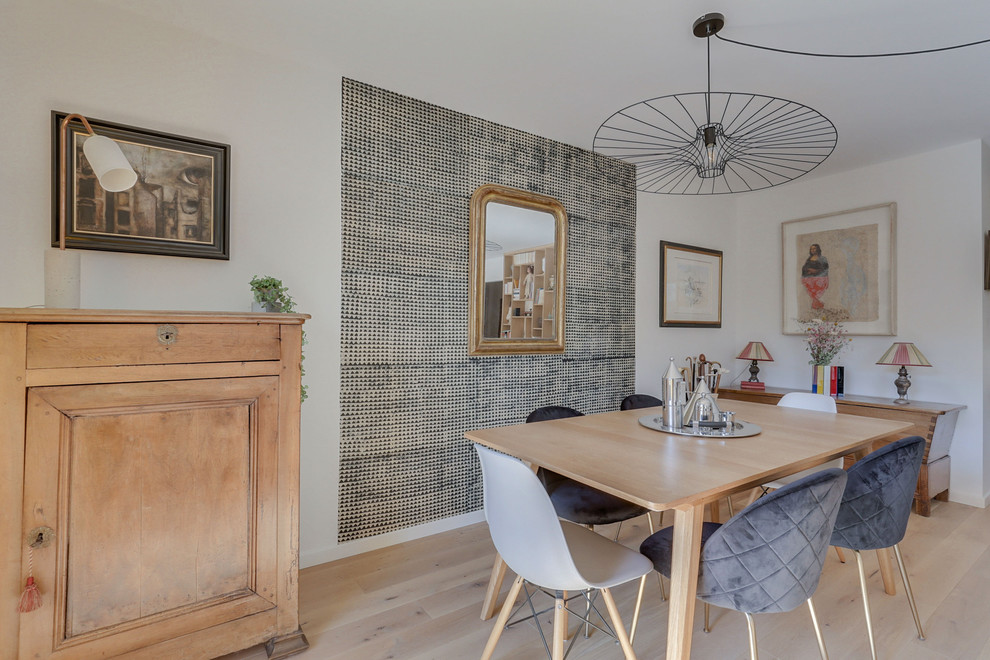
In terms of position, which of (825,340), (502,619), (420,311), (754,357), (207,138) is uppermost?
(207,138)

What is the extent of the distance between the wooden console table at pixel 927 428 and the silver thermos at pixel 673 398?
5.83 feet

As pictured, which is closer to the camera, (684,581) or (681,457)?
(684,581)

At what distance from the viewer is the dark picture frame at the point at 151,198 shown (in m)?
1.90

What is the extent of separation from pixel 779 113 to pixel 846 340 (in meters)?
2.13

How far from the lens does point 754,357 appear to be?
14.0ft

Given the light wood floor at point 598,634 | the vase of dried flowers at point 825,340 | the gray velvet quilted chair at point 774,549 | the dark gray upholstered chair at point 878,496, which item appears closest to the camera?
the gray velvet quilted chair at point 774,549

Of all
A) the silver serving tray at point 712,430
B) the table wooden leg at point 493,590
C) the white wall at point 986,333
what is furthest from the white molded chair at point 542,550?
the white wall at point 986,333

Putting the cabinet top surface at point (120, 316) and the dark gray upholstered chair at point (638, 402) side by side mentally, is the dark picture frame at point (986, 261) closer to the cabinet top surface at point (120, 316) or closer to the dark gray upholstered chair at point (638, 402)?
the dark gray upholstered chair at point (638, 402)

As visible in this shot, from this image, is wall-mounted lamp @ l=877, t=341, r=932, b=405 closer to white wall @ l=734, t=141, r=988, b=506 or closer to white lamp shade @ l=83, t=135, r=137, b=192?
white wall @ l=734, t=141, r=988, b=506

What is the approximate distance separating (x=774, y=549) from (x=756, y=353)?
338cm

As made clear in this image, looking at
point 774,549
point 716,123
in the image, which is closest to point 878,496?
point 774,549

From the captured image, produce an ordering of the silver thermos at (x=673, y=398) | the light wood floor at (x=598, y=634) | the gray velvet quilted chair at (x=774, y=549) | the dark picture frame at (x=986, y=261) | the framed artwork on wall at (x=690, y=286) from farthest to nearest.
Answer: the framed artwork on wall at (x=690, y=286) < the dark picture frame at (x=986, y=261) < the silver thermos at (x=673, y=398) < the light wood floor at (x=598, y=634) < the gray velvet quilted chair at (x=774, y=549)

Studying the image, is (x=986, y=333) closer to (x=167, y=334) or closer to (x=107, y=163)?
(x=167, y=334)

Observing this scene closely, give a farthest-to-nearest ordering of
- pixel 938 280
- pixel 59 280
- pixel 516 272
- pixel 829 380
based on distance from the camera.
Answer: pixel 829 380
pixel 938 280
pixel 516 272
pixel 59 280
